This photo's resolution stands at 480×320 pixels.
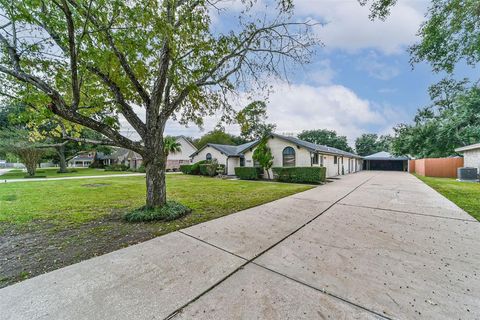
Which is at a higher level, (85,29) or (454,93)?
(454,93)

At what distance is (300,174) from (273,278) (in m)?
11.8

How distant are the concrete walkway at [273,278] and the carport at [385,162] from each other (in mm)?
34643

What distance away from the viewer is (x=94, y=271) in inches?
109

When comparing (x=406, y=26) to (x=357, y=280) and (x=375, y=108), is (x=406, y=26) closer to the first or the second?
(x=357, y=280)

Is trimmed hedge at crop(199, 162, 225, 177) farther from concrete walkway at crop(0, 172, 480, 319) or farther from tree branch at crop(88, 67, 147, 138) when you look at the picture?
A: concrete walkway at crop(0, 172, 480, 319)

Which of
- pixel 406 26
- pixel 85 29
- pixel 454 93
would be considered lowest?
pixel 85 29

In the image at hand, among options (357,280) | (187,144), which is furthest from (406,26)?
(187,144)

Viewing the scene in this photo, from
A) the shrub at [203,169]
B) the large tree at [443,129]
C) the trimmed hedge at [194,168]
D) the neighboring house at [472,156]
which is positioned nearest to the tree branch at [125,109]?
the shrub at [203,169]

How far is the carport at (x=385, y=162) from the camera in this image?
32156mm

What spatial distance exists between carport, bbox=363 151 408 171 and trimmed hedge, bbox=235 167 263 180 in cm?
2739

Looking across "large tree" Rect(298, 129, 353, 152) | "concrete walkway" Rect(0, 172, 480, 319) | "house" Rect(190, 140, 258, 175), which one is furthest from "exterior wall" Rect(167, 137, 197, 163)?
"large tree" Rect(298, 129, 353, 152)

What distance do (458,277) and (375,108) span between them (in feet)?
61.5

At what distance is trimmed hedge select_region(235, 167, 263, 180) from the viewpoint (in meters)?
16.2

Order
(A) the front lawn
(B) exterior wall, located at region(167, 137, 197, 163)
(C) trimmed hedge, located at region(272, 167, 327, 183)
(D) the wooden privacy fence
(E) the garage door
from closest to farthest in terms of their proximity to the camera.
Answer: (A) the front lawn
(C) trimmed hedge, located at region(272, 167, 327, 183)
(D) the wooden privacy fence
(B) exterior wall, located at region(167, 137, 197, 163)
(E) the garage door
